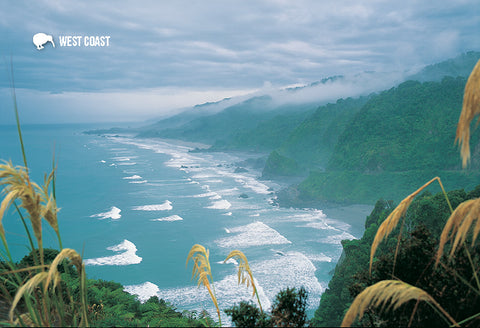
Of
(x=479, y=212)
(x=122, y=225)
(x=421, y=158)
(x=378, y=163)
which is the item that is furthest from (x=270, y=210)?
(x=479, y=212)

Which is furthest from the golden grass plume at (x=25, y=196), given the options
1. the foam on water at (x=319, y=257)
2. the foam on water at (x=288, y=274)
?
the foam on water at (x=319, y=257)

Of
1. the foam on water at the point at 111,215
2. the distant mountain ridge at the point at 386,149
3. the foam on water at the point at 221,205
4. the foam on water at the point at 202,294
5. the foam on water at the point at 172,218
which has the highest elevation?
the distant mountain ridge at the point at 386,149

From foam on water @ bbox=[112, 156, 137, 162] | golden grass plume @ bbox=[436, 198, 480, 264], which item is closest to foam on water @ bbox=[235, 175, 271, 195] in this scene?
foam on water @ bbox=[112, 156, 137, 162]

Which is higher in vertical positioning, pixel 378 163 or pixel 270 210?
pixel 378 163

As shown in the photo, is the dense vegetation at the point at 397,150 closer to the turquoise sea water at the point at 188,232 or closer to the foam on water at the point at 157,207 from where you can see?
the turquoise sea water at the point at 188,232

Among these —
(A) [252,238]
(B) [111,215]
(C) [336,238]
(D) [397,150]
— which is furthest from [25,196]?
(D) [397,150]

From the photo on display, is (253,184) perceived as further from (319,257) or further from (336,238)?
(319,257)

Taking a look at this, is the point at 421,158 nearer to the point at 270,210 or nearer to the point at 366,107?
the point at 366,107
